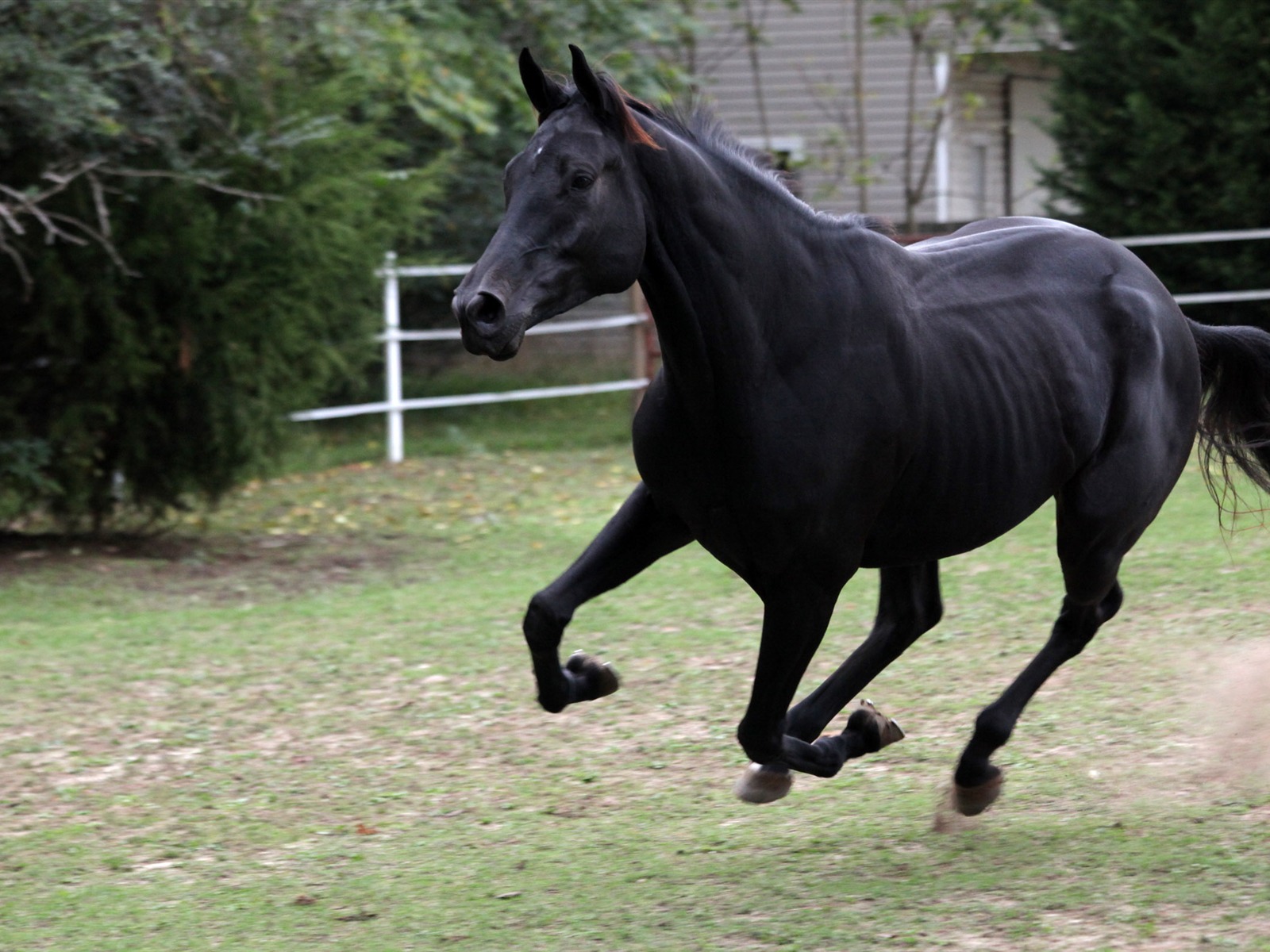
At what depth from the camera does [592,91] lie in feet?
11.5

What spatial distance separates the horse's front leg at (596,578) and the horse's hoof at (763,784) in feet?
1.47

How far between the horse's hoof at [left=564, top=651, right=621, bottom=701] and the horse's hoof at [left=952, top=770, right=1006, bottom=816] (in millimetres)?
1135

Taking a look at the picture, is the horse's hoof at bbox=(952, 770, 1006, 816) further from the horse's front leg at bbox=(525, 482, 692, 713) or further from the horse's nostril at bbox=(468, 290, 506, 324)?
the horse's nostril at bbox=(468, 290, 506, 324)

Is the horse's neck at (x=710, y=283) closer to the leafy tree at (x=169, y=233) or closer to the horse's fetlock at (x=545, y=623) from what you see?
the horse's fetlock at (x=545, y=623)

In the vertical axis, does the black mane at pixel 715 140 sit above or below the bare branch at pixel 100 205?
above

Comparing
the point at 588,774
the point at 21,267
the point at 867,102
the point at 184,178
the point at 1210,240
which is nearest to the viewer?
the point at 588,774

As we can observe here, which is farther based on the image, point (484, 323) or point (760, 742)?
point (760, 742)

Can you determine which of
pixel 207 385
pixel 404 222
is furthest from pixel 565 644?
pixel 404 222

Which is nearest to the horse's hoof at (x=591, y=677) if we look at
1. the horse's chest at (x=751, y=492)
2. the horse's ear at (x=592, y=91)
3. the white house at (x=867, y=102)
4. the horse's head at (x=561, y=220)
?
the horse's chest at (x=751, y=492)

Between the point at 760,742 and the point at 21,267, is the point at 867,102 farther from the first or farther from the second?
the point at 760,742

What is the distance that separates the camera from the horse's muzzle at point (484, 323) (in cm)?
325

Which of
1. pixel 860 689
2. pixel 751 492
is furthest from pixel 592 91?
pixel 860 689

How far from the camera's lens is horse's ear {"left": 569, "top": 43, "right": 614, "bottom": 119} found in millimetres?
3434

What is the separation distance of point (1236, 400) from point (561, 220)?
2886 millimetres
